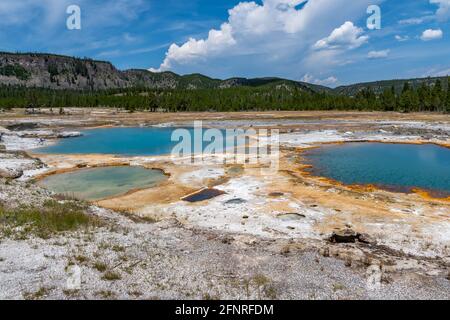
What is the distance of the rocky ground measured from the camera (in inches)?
443

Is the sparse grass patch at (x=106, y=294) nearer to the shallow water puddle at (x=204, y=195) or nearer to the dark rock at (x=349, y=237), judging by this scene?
the dark rock at (x=349, y=237)

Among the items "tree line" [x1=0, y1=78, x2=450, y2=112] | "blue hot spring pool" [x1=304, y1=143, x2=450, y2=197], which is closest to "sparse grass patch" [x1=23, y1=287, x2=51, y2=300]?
"blue hot spring pool" [x1=304, y1=143, x2=450, y2=197]

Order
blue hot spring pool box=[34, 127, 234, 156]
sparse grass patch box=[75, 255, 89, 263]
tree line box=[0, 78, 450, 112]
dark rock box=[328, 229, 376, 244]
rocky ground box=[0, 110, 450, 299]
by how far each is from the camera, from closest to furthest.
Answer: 1. rocky ground box=[0, 110, 450, 299]
2. sparse grass patch box=[75, 255, 89, 263]
3. dark rock box=[328, 229, 376, 244]
4. blue hot spring pool box=[34, 127, 234, 156]
5. tree line box=[0, 78, 450, 112]

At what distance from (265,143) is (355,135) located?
1727 cm

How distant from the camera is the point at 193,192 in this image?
85.1 feet

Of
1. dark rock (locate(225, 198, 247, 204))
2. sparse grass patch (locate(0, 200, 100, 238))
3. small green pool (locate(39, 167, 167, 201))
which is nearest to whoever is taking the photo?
sparse grass patch (locate(0, 200, 100, 238))

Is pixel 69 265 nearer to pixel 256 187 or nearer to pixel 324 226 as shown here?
pixel 324 226

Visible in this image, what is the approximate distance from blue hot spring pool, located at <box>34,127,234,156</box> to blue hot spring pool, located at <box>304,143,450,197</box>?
19.6 m

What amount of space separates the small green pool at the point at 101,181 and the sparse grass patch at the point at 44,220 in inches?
296

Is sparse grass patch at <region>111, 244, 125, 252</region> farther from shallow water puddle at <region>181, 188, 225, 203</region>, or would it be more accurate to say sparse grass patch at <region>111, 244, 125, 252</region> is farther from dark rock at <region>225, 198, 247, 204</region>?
dark rock at <region>225, 198, 247, 204</region>

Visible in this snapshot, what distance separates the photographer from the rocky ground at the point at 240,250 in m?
11.2

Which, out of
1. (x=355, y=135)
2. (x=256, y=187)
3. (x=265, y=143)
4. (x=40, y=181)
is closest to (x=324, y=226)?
(x=256, y=187)

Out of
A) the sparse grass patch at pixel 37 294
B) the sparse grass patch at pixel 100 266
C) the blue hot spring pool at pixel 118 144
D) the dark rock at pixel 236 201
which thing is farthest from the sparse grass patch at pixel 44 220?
the blue hot spring pool at pixel 118 144

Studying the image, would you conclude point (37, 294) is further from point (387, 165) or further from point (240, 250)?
point (387, 165)
